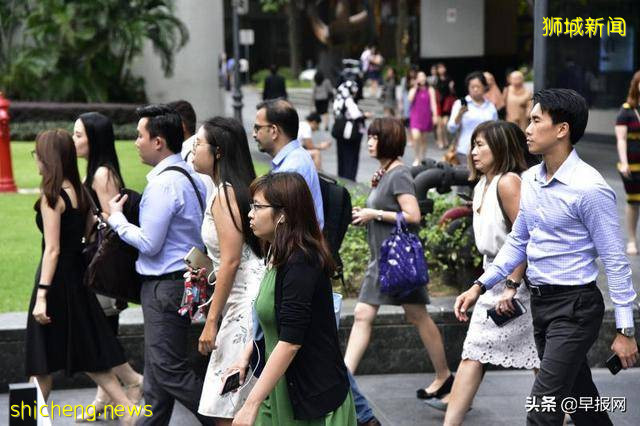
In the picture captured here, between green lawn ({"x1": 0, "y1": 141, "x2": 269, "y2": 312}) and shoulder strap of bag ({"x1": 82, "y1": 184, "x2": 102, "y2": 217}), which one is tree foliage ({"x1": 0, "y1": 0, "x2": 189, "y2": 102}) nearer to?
green lawn ({"x1": 0, "y1": 141, "x2": 269, "y2": 312})

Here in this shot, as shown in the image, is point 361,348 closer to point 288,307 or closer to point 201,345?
point 201,345

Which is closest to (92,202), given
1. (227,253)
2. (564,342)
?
(227,253)

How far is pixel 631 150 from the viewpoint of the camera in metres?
11.0

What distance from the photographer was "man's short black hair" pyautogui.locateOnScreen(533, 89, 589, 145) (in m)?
5.03

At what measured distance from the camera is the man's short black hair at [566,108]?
16.5 feet

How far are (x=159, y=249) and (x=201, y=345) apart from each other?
2.05 feet

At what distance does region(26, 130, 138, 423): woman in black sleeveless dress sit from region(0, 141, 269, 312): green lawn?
2.28 meters

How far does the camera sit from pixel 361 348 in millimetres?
7062

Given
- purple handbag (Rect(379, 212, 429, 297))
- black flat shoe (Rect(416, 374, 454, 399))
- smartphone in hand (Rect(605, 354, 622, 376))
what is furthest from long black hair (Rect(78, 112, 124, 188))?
smartphone in hand (Rect(605, 354, 622, 376))

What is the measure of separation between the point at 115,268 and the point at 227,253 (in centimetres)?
90

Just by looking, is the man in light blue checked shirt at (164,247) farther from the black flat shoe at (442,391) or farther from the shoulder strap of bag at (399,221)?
the black flat shoe at (442,391)

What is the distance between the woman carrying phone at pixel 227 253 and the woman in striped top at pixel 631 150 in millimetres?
6207

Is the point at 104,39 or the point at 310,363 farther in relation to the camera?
the point at 104,39

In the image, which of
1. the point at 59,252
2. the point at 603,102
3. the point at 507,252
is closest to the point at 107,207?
the point at 59,252
